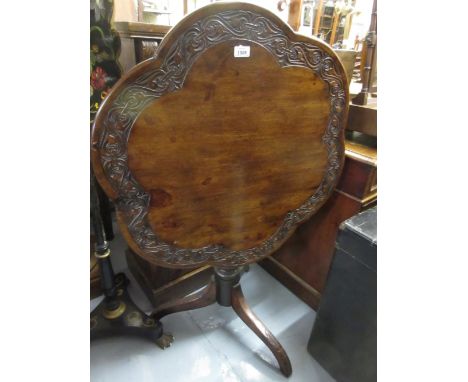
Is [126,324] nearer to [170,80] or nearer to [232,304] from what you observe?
[232,304]

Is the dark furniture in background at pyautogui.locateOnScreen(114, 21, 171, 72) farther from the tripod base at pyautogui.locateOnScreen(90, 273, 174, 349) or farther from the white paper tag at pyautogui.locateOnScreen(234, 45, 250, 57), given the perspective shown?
the tripod base at pyautogui.locateOnScreen(90, 273, 174, 349)

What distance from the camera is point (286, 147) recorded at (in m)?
0.91

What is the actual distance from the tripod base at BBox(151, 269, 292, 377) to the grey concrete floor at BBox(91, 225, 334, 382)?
0.10m

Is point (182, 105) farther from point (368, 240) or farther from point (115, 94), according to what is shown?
point (368, 240)

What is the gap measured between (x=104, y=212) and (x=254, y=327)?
3.55 ft

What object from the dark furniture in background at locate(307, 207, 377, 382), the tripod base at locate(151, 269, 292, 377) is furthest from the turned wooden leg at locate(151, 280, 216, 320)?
the dark furniture in background at locate(307, 207, 377, 382)

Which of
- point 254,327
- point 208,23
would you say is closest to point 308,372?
point 254,327

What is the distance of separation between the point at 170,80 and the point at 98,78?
1.42 ft

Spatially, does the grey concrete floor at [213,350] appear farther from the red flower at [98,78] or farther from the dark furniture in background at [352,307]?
the red flower at [98,78]

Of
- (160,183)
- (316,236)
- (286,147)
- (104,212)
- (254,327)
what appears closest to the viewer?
(160,183)

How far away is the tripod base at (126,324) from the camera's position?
1264 millimetres

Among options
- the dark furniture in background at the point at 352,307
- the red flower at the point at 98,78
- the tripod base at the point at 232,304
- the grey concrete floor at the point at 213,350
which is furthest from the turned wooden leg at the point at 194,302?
the red flower at the point at 98,78

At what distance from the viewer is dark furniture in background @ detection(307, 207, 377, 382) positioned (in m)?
0.98

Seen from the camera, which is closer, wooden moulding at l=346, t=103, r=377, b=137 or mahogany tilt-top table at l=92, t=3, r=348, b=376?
mahogany tilt-top table at l=92, t=3, r=348, b=376
